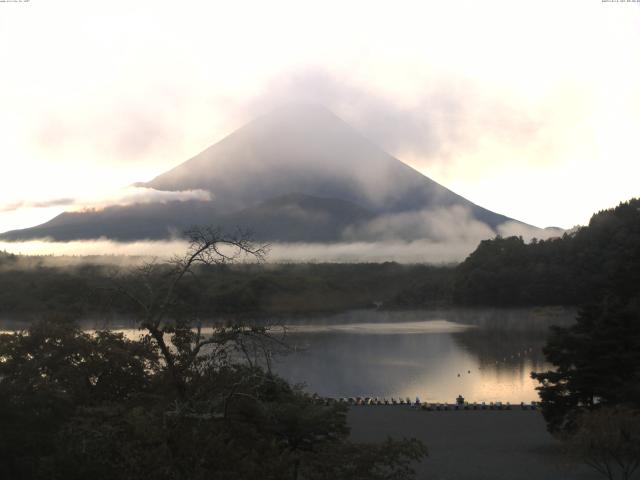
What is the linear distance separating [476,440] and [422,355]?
18.9 meters

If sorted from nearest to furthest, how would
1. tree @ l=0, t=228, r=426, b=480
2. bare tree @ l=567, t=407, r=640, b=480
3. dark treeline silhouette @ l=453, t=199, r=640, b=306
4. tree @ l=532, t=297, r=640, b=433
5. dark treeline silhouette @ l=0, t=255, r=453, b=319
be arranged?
tree @ l=0, t=228, r=426, b=480 < bare tree @ l=567, t=407, r=640, b=480 < tree @ l=532, t=297, r=640, b=433 < dark treeline silhouette @ l=0, t=255, r=453, b=319 < dark treeline silhouette @ l=453, t=199, r=640, b=306

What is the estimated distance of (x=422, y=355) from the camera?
109 ft

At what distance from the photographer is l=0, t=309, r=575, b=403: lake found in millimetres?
23859

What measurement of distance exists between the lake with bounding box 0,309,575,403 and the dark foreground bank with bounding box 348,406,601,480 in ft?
10.1

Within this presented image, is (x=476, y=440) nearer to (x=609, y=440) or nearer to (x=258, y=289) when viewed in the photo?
(x=609, y=440)

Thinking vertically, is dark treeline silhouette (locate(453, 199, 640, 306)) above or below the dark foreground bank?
above

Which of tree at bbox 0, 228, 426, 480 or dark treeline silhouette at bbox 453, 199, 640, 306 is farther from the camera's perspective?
dark treeline silhouette at bbox 453, 199, 640, 306

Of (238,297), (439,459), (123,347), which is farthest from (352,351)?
(123,347)

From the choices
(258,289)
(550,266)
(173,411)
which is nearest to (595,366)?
(173,411)

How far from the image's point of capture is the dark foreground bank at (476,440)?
1163 cm

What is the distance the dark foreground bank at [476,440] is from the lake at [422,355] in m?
3.08

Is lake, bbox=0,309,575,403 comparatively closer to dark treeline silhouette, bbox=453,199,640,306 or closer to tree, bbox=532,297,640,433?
dark treeline silhouette, bbox=453,199,640,306

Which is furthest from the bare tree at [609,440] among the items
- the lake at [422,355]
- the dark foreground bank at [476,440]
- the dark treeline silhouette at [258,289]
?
the dark treeline silhouette at [258,289]

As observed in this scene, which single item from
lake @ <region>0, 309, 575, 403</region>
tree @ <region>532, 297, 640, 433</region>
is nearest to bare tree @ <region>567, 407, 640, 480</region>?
tree @ <region>532, 297, 640, 433</region>
